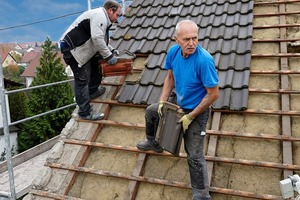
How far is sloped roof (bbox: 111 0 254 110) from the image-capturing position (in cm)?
338

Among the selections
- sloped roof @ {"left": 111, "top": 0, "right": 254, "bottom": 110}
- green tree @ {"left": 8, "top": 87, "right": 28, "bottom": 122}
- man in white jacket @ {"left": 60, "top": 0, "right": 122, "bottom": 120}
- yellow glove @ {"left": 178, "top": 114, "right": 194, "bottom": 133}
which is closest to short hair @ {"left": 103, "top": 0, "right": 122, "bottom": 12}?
man in white jacket @ {"left": 60, "top": 0, "right": 122, "bottom": 120}

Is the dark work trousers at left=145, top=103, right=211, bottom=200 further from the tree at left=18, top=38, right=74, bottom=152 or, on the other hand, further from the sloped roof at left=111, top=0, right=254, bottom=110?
the tree at left=18, top=38, right=74, bottom=152

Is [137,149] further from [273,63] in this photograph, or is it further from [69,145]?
[273,63]

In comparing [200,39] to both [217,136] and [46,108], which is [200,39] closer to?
[217,136]

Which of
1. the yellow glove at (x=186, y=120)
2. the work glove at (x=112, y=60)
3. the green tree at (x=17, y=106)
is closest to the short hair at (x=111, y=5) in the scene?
the work glove at (x=112, y=60)

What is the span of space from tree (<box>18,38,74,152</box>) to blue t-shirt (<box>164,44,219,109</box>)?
1749 centimetres

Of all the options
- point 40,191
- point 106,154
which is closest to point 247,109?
point 106,154

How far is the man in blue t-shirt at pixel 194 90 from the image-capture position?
85.0 inches

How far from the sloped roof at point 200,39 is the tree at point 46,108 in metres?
15.3

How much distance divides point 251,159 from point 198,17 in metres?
2.56

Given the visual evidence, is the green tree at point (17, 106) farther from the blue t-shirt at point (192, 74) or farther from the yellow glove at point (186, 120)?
the yellow glove at point (186, 120)

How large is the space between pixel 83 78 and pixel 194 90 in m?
1.49

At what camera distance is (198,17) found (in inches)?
177

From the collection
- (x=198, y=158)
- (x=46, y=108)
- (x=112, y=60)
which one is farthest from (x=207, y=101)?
(x=46, y=108)
